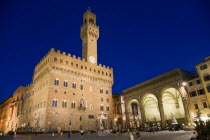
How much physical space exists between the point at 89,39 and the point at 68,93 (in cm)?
1977

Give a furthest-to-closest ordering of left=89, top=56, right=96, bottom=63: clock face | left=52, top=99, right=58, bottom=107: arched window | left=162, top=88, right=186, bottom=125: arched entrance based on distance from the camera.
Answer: left=89, top=56, right=96, bottom=63: clock face
left=162, top=88, right=186, bottom=125: arched entrance
left=52, top=99, right=58, bottom=107: arched window

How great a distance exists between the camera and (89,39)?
1983 inches

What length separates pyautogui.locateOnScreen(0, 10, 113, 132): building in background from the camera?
3641 cm

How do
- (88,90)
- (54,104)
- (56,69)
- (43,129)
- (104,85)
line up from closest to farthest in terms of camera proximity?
(43,129) < (54,104) < (56,69) < (88,90) < (104,85)

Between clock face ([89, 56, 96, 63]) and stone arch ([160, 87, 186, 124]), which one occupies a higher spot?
clock face ([89, 56, 96, 63])

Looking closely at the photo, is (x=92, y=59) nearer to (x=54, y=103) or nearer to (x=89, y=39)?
(x=89, y=39)

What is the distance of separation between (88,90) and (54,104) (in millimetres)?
10867

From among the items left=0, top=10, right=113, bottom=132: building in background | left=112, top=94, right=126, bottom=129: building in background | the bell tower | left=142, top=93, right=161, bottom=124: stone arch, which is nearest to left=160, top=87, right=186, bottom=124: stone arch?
left=142, top=93, right=161, bottom=124: stone arch

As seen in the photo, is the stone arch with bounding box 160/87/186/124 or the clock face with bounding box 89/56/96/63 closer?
the stone arch with bounding box 160/87/186/124

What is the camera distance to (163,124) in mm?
34594

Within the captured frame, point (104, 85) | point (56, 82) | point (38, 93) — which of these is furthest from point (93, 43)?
point (38, 93)

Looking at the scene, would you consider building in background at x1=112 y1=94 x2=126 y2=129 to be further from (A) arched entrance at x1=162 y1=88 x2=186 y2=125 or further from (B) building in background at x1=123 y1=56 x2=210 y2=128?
(A) arched entrance at x1=162 y1=88 x2=186 y2=125

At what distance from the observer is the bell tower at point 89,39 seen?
159 ft

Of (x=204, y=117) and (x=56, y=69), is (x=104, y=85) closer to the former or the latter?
(x=56, y=69)
